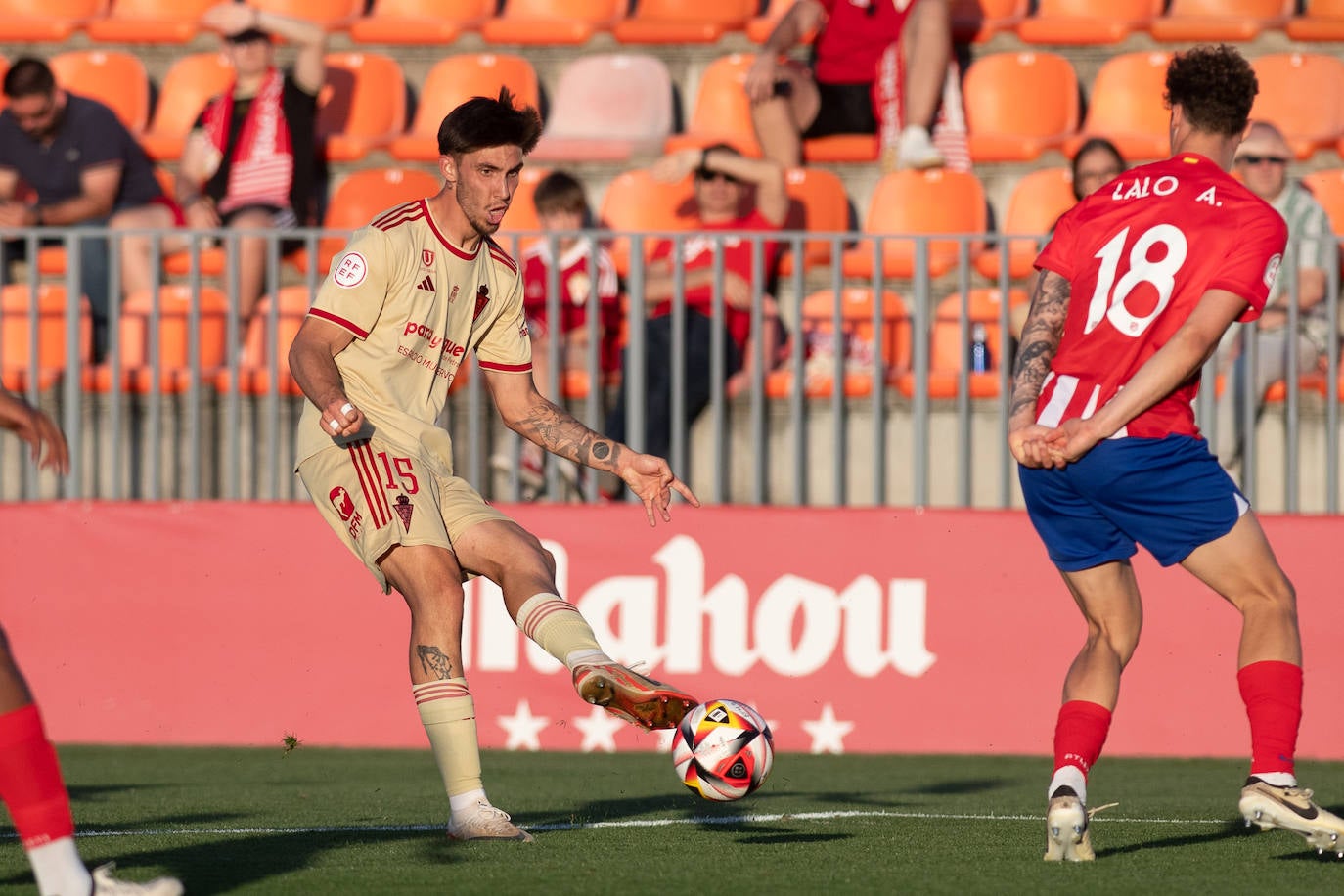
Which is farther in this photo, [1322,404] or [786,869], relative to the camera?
[1322,404]

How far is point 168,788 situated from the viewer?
7250 millimetres

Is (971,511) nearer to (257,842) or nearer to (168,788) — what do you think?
(168,788)

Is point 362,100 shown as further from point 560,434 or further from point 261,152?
point 560,434

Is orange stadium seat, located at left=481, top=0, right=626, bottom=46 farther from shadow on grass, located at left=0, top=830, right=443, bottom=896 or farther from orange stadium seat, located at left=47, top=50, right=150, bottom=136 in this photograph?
shadow on grass, located at left=0, top=830, right=443, bottom=896

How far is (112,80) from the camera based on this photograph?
12.6 metres

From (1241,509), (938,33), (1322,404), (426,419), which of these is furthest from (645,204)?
(1241,509)

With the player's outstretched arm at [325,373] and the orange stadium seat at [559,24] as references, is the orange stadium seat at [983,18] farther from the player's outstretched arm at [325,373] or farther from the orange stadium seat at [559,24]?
the player's outstretched arm at [325,373]

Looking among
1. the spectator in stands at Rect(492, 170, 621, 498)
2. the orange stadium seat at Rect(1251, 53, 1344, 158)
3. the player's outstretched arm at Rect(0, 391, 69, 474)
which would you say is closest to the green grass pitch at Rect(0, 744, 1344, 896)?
the player's outstretched arm at Rect(0, 391, 69, 474)

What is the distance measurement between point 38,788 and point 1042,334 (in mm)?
2783

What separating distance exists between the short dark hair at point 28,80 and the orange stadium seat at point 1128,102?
19.6 feet

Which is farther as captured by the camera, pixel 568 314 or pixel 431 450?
pixel 568 314

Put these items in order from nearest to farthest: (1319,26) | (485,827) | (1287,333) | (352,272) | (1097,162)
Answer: (485,827), (352,272), (1287,333), (1097,162), (1319,26)

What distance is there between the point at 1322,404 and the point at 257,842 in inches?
221

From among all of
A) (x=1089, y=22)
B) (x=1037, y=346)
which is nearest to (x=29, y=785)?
(x=1037, y=346)
